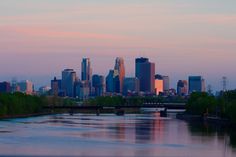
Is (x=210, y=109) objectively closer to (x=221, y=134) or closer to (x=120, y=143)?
(x=221, y=134)

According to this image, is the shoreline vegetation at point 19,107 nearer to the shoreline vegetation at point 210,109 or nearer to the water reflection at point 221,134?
the shoreline vegetation at point 210,109

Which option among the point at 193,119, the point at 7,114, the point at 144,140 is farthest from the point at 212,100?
the point at 144,140

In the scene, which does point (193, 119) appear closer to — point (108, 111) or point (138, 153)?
point (108, 111)

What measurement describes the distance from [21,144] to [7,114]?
47818 mm

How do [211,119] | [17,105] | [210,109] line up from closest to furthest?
[211,119] → [210,109] → [17,105]

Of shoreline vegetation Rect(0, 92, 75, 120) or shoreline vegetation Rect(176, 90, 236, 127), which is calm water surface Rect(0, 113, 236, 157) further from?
shoreline vegetation Rect(0, 92, 75, 120)

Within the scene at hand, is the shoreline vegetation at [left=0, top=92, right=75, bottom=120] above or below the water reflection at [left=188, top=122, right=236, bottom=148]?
above

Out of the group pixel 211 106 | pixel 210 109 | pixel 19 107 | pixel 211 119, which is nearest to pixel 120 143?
pixel 211 119

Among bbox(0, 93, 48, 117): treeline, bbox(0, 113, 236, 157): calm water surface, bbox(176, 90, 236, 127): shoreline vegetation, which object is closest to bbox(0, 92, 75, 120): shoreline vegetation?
bbox(0, 93, 48, 117): treeline

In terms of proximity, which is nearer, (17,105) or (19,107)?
(17,105)

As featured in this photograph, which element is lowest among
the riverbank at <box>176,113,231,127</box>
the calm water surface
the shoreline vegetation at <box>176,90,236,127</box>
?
the calm water surface

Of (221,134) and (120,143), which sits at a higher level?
(221,134)

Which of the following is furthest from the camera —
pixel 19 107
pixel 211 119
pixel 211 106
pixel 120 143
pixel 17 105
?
pixel 19 107

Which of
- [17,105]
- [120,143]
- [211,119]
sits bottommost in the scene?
[120,143]
